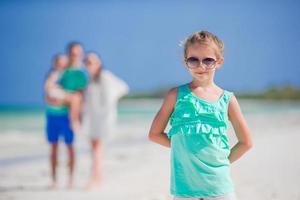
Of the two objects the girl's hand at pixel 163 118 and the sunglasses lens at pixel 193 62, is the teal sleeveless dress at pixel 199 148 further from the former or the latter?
the sunglasses lens at pixel 193 62

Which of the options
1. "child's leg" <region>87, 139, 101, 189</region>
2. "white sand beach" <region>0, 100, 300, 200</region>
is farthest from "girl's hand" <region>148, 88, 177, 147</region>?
"child's leg" <region>87, 139, 101, 189</region>

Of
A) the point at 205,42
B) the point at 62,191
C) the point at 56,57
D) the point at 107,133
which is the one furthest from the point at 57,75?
the point at 205,42

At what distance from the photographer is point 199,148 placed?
8.18ft

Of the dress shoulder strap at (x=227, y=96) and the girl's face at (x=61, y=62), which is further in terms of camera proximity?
the girl's face at (x=61, y=62)

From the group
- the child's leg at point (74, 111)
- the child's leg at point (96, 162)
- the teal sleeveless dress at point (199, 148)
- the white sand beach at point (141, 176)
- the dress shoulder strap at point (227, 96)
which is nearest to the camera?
the teal sleeveless dress at point (199, 148)

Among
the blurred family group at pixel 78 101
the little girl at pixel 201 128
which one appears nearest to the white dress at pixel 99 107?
the blurred family group at pixel 78 101

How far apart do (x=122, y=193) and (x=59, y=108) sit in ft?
3.93

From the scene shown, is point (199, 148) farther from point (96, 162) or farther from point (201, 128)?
point (96, 162)

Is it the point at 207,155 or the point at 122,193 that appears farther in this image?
the point at 122,193

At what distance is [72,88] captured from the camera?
243 inches

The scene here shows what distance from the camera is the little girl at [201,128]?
2500 mm

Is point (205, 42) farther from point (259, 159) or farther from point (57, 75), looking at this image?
point (259, 159)

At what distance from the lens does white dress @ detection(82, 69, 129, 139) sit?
20.1 ft

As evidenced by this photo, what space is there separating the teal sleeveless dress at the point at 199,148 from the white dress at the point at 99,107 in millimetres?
3606
